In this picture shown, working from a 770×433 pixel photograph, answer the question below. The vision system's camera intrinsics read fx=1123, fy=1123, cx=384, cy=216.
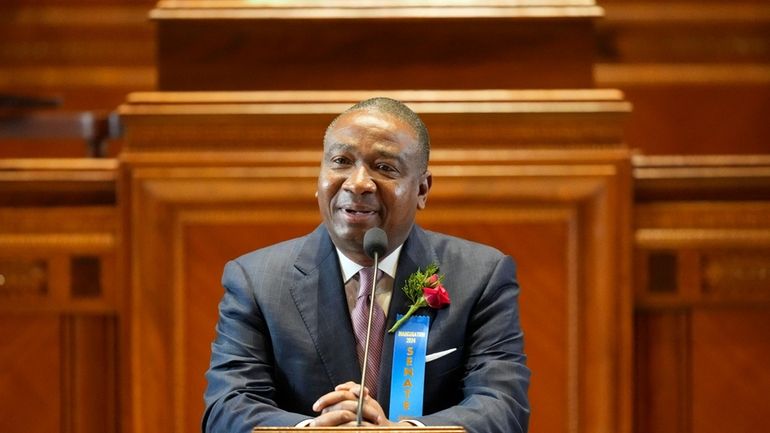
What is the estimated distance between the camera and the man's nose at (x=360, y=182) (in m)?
2.32

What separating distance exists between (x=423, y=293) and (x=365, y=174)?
303 mm

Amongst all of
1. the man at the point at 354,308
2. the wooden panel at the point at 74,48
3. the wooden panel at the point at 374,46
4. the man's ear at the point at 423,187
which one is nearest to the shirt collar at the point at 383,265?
the man at the point at 354,308

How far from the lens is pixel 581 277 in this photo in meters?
3.18

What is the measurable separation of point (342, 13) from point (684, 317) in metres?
1.34

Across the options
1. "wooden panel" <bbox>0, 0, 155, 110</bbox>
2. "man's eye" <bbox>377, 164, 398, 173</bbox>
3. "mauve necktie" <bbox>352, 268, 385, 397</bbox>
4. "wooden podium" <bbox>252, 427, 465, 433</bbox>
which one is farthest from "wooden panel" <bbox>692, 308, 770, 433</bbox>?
"wooden panel" <bbox>0, 0, 155, 110</bbox>

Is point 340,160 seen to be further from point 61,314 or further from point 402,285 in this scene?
point 61,314

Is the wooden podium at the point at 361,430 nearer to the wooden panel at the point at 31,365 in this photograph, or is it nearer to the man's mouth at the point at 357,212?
the man's mouth at the point at 357,212

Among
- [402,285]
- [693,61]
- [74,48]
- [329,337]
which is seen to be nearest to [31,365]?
[329,337]

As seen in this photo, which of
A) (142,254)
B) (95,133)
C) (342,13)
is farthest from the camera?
(95,133)

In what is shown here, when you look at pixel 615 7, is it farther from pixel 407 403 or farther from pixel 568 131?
pixel 407 403

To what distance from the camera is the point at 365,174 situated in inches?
92.4

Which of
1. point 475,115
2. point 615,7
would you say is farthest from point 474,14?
point 615,7

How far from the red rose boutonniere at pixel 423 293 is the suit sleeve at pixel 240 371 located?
0.96ft

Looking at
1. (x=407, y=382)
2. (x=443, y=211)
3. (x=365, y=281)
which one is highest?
(x=443, y=211)
